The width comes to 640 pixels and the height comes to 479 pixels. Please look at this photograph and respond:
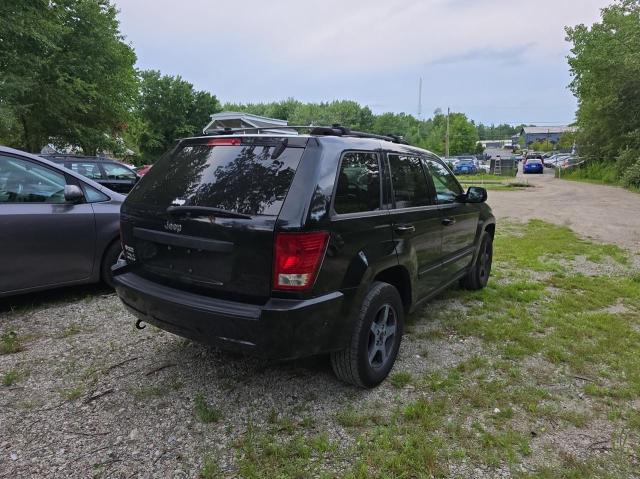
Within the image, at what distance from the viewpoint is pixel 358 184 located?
118 inches

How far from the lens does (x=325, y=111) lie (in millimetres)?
84062

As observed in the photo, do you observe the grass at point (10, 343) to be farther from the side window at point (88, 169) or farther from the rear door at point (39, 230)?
the side window at point (88, 169)

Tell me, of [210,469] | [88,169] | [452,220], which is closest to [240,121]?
[88,169]

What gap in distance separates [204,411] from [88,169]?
9.85m

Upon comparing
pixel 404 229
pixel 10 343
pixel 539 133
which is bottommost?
pixel 10 343

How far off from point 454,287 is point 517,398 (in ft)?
8.55

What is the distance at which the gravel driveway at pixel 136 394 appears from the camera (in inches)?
97.6

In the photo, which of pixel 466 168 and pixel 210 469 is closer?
pixel 210 469

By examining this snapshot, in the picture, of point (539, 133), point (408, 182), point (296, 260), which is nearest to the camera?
point (296, 260)

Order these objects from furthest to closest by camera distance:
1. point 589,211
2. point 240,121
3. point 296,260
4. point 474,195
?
point 240,121
point 589,211
point 474,195
point 296,260

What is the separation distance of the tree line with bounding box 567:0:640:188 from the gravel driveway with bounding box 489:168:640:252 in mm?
4686

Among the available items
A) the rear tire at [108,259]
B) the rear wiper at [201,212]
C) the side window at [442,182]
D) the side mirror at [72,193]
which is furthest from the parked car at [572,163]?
the rear wiper at [201,212]

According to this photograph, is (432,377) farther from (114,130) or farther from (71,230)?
(114,130)

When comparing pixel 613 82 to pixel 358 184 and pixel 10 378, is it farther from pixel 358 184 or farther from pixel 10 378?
pixel 10 378
